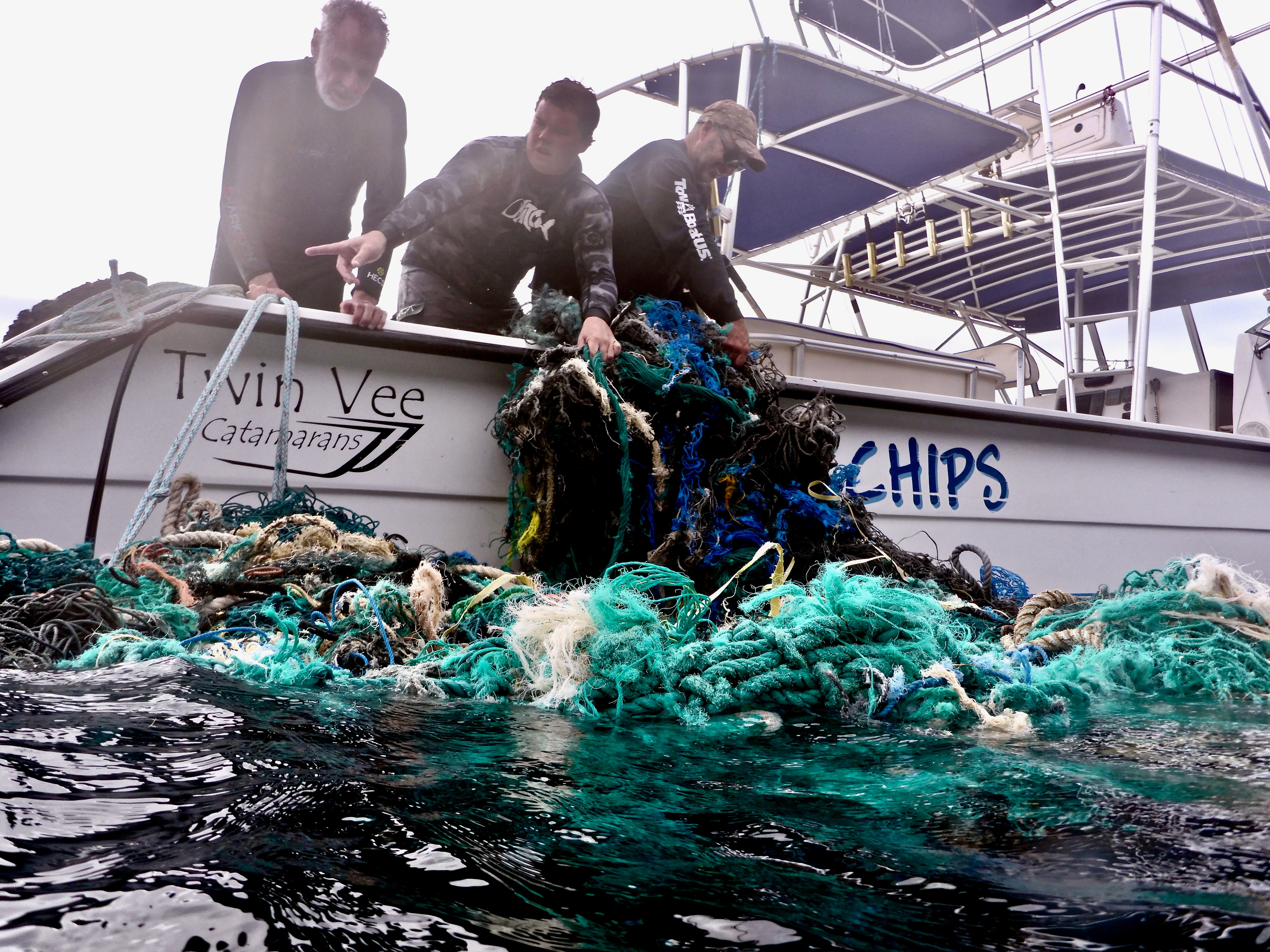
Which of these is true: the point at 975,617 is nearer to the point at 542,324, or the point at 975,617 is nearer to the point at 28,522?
the point at 542,324

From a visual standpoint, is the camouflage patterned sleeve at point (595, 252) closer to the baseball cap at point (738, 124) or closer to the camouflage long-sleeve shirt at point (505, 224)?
the camouflage long-sleeve shirt at point (505, 224)

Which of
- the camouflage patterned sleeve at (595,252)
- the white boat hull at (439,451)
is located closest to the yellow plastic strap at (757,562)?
the white boat hull at (439,451)

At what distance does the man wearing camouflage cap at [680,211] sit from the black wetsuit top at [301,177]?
960 mm

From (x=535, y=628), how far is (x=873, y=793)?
2.83 ft

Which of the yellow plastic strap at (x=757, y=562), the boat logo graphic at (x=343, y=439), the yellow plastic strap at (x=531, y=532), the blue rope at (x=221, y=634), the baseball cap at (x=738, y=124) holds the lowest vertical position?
the blue rope at (x=221, y=634)

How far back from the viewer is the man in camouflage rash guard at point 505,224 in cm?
338

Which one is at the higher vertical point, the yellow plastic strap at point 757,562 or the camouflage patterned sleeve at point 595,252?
the camouflage patterned sleeve at point 595,252

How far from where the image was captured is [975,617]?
9.02ft

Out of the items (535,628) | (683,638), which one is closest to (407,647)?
(535,628)

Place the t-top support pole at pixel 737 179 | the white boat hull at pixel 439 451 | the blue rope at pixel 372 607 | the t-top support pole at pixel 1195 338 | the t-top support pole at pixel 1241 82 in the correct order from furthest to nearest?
the t-top support pole at pixel 1195 338, the t-top support pole at pixel 1241 82, the t-top support pole at pixel 737 179, the white boat hull at pixel 439 451, the blue rope at pixel 372 607

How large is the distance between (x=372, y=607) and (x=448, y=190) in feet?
6.33

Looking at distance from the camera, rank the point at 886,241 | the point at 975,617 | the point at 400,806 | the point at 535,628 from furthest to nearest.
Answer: the point at 886,241
the point at 975,617
the point at 535,628
the point at 400,806

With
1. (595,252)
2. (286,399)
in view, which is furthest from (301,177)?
(595,252)

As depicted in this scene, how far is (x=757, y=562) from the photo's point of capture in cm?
274
